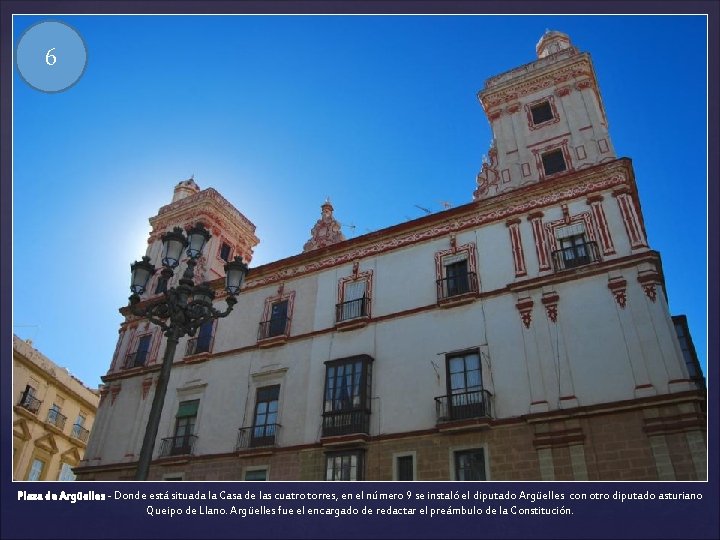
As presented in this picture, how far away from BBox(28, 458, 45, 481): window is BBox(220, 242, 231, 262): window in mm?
12322

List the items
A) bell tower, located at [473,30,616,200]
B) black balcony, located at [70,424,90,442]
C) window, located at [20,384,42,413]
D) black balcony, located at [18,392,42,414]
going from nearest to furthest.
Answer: bell tower, located at [473,30,616,200] → black balcony, located at [18,392,42,414] → window, located at [20,384,42,413] → black balcony, located at [70,424,90,442]

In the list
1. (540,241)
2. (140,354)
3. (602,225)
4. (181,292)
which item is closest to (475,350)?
(540,241)

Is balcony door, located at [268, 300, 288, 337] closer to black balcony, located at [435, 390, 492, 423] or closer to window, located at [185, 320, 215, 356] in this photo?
window, located at [185, 320, 215, 356]

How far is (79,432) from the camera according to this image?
94.8ft

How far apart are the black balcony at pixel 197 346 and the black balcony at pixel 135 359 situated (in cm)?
273

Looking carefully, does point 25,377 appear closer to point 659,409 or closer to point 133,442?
point 133,442

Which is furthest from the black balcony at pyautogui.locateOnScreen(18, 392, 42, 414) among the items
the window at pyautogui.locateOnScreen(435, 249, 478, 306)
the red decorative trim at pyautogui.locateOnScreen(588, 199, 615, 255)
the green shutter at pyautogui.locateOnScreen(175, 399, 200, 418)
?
the red decorative trim at pyautogui.locateOnScreen(588, 199, 615, 255)

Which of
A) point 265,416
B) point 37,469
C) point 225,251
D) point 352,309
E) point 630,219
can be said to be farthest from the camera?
point 225,251

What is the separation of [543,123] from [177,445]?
54.3ft

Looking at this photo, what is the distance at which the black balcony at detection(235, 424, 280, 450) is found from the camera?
1684 cm

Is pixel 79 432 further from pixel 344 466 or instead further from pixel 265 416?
pixel 344 466

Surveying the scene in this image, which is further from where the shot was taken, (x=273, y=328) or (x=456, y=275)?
(x=273, y=328)

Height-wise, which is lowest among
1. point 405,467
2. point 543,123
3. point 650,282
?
point 405,467

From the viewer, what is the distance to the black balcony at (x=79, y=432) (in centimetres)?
2847
